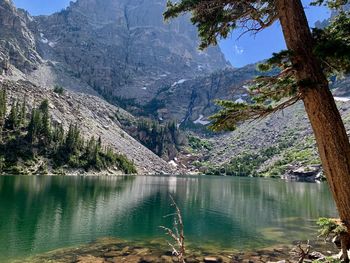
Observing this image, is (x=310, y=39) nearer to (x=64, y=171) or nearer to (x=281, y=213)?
(x=281, y=213)

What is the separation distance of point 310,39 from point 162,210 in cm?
4861

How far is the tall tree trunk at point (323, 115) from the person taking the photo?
28.7ft

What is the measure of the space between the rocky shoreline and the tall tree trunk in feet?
60.0

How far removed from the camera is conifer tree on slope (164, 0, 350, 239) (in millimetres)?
8781

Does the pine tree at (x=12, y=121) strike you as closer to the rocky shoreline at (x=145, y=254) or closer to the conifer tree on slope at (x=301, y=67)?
the rocky shoreline at (x=145, y=254)

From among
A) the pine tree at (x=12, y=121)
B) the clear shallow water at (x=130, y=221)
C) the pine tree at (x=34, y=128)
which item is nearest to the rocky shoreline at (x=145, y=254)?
the clear shallow water at (x=130, y=221)

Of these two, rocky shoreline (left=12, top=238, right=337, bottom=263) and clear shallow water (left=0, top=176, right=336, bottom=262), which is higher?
clear shallow water (left=0, top=176, right=336, bottom=262)

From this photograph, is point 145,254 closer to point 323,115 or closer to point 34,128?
point 323,115

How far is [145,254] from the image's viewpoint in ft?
96.0

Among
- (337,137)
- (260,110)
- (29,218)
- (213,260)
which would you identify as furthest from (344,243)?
(29,218)

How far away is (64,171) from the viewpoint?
133 meters

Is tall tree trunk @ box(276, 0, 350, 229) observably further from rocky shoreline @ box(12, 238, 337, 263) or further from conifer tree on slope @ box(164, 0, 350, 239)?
rocky shoreline @ box(12, 238, 337, 263)

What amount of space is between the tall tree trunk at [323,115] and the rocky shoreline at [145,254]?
18.3 m

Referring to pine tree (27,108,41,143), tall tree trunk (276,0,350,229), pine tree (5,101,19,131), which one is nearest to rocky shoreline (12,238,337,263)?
tall tree trunk (276,0,350,229)
